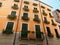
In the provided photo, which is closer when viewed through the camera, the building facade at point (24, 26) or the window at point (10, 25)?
the building facade at point (24, 26)

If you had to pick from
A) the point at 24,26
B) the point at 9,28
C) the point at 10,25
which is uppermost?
the point at 10,25

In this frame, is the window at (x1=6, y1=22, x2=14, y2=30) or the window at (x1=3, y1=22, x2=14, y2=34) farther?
the window at (x1=6, y1=22, x2=14, y2=30)

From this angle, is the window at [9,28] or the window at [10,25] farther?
the window at [10,25]

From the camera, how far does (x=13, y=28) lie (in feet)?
40.4

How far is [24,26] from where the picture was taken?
43.3 ft

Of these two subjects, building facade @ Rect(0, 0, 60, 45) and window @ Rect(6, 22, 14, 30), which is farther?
window @ Rect(6, 22, 14, 30)

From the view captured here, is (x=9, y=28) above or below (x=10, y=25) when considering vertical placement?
below

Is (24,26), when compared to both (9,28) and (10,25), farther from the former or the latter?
(9,28)

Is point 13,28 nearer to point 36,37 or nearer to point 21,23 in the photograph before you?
point 21,23

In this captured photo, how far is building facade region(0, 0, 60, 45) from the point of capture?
11.4 metres

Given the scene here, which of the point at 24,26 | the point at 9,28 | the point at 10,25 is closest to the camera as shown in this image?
the point at 9,28

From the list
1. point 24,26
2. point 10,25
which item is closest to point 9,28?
point 10,25

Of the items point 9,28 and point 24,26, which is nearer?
point 9,28

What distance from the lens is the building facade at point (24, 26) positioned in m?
11.4
